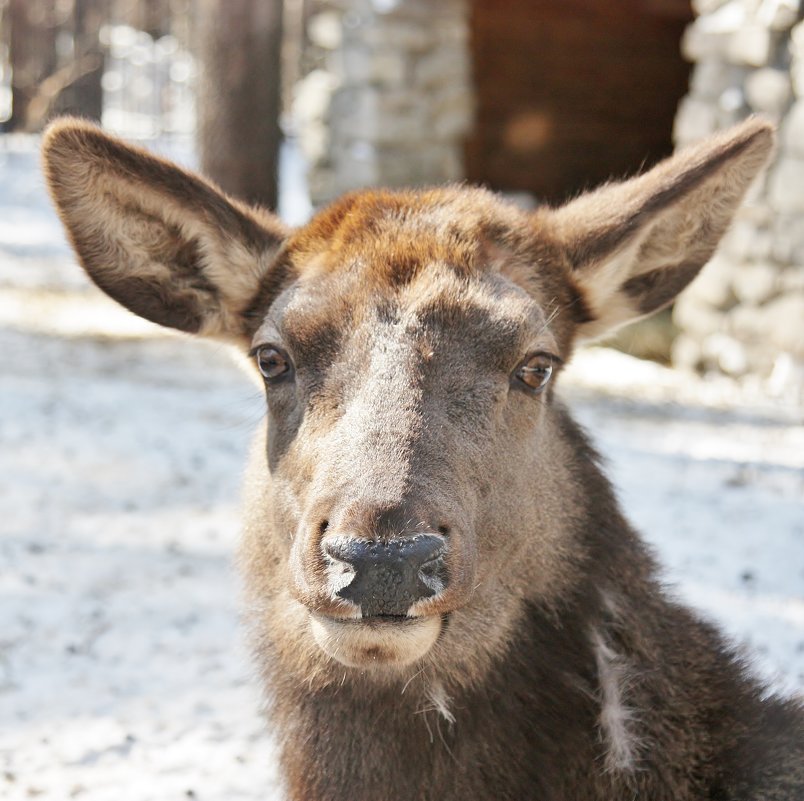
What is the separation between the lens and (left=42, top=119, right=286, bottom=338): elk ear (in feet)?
11.6

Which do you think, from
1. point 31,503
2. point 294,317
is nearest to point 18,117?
point 31,503

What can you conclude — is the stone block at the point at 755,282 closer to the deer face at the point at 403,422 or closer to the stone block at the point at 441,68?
the stone block at the point at 441,68

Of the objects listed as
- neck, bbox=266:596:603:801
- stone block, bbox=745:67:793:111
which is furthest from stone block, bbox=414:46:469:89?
neck, bbox=266:596:603:801

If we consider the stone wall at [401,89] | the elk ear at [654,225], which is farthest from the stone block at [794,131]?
the elk ear at [654,225]

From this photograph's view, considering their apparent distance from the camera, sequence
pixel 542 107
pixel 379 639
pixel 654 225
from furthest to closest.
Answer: pixel 542 107, pixel 654 225, pixel 379 639

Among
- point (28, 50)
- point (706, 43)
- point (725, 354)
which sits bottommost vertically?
point (28, 50)

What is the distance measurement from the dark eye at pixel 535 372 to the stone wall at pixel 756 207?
5.74 metres

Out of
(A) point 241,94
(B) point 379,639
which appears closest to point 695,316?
(A) point 241,94

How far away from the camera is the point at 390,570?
256 centimetres

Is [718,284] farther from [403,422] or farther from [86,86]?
[86,86]

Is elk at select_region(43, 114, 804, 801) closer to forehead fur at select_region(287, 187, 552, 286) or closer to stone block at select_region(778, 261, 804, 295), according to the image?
forehead fur at select_region(287, 187, 552, 286)

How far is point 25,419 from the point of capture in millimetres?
8453

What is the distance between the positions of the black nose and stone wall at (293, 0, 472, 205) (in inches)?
401

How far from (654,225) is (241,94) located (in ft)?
27.8
